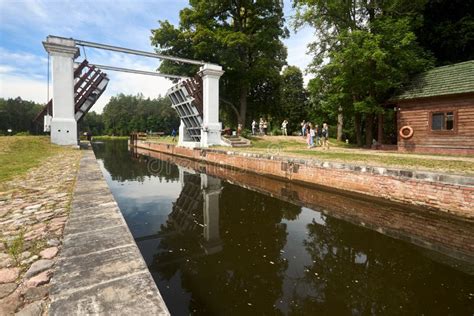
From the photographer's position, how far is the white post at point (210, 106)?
55.8ft

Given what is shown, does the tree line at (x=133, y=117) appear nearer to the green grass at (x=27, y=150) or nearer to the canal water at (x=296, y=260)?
the green grass at (x=27, y=150)

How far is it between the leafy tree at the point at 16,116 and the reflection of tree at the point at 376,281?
65645 mm

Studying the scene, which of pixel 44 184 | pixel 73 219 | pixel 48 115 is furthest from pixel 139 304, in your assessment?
pixel 48 115

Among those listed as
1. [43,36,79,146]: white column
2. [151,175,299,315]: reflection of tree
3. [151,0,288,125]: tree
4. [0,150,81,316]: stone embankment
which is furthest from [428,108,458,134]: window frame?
[43,36,79,146]: white column

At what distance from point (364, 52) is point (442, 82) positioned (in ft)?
12.7

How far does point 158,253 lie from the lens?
155 inches

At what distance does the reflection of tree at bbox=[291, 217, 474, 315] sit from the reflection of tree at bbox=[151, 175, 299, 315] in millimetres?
427

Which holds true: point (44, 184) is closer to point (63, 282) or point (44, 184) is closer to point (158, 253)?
point (158, 253)

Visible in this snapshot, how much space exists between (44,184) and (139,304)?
4560mm

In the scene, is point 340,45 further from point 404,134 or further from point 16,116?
point 16,116

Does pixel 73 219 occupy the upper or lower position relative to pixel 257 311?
upper

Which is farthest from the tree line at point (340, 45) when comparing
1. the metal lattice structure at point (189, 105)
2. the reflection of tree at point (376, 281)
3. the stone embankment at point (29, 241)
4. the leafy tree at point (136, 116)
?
the leafy tree at point (136, 116)

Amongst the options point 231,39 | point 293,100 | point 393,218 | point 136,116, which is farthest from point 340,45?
point 136,116

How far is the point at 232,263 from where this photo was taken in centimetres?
357
